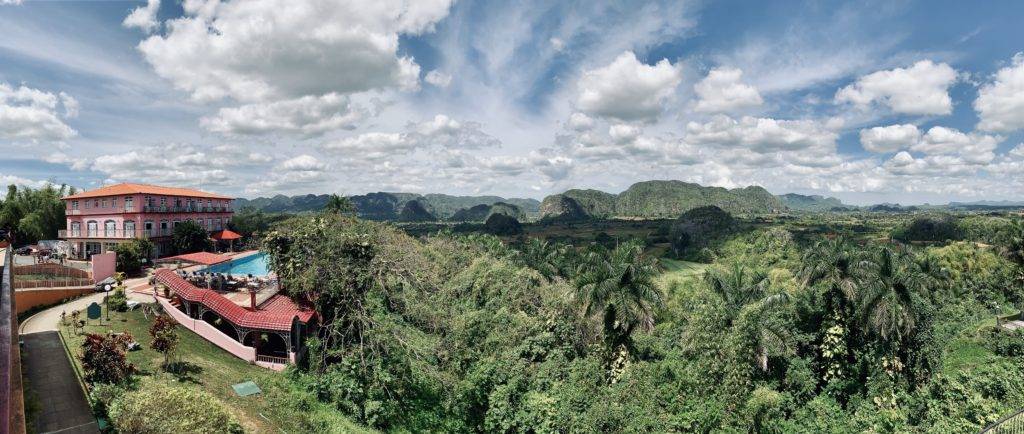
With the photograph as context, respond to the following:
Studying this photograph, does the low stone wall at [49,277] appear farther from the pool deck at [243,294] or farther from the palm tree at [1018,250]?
the palm tree at [1018,250]

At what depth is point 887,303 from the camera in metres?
22.0

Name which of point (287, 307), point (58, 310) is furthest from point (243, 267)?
point (287, 307)

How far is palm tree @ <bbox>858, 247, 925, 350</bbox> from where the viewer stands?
21969mm

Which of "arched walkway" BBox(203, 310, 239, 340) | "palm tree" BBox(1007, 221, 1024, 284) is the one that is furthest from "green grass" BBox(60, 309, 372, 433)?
"palm tree" BBox(1007, 221, 1024, 284)

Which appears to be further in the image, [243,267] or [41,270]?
[243,267]

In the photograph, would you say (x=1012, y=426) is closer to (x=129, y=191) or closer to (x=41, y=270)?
(x=41, y=270)

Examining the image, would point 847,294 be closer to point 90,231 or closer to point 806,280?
point 806,280

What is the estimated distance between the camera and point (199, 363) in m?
18.4

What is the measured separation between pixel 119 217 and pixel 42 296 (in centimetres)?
2018

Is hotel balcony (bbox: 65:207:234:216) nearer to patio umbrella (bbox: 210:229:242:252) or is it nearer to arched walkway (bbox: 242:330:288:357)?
patio umbrella (bbox: 210:229:242:252)

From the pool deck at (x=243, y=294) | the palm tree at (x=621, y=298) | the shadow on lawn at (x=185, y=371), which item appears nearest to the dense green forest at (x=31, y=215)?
the pool deck at (x=243, y=294)

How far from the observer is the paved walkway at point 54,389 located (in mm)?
12250

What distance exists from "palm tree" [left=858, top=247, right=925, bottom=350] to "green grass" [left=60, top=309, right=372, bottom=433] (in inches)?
936

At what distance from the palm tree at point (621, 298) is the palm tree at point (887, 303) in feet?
32.8
